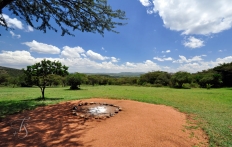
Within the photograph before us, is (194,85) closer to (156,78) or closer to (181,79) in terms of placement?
(181,79)

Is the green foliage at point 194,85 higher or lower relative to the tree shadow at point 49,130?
higher

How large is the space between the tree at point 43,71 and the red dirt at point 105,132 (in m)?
5.65

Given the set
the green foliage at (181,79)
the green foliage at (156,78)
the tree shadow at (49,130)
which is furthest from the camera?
the green foliage at (156,78)

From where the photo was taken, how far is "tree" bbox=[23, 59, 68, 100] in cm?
1101

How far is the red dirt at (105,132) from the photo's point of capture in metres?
3.97

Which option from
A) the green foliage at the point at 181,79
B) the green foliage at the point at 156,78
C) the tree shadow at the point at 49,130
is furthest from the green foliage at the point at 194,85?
the tree shadow at the point at 49,130

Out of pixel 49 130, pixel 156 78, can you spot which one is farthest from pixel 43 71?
pixel 156 78

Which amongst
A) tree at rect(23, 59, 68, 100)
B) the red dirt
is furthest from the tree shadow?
tree at rect(23, 59, 68, 100)

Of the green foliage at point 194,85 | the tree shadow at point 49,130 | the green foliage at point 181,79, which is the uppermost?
the green foliage at point 181,79

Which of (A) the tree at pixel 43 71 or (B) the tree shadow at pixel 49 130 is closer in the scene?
(B) the tree shadow at pixel 49 130

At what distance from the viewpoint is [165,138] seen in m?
4.24

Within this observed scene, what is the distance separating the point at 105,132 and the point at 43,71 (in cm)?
880

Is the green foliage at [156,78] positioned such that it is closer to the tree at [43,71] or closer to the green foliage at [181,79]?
the green foliage at [181,79]

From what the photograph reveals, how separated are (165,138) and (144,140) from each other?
2.20ft
